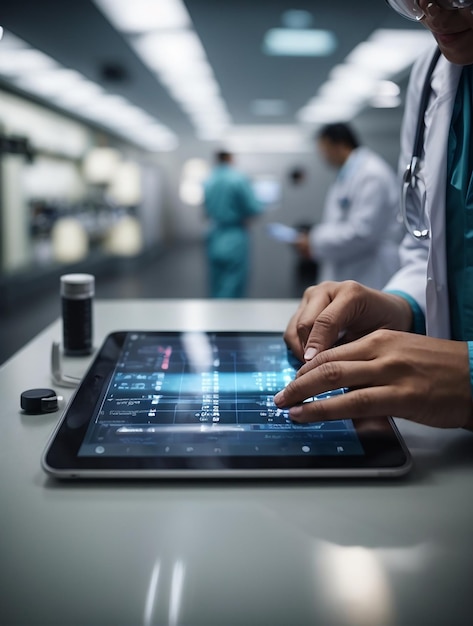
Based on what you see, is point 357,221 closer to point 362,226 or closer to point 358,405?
point 362,226

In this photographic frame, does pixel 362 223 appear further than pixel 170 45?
No

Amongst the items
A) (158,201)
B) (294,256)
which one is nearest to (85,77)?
(294,256)

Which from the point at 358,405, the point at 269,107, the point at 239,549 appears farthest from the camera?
the point at 269,107

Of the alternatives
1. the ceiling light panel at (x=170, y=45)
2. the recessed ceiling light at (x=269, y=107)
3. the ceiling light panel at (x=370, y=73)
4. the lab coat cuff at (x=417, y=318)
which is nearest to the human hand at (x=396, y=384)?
the lab coat cuff at (x=417, y=318)

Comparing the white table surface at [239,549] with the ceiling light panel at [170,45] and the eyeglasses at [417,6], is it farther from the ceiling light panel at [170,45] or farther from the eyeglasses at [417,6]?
the ceiling light panel at [170,45]

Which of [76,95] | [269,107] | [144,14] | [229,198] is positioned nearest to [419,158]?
[144,14]

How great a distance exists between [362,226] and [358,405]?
1915 mm

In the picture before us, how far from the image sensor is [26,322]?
12.5ft

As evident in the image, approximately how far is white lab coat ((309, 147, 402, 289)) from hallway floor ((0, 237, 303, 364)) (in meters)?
1.68

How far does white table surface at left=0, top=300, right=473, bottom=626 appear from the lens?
0.34m

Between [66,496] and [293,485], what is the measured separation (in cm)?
19

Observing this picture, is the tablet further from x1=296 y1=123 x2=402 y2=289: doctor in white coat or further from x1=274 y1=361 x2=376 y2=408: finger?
x1=296 y1=123 x2=402 y2=289: doctor in white coat

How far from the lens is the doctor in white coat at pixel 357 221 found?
231 cm

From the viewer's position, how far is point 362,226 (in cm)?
232
